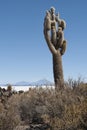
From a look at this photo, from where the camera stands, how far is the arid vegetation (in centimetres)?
938

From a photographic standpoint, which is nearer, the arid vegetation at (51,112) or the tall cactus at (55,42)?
the arid vegetation at (51,112)

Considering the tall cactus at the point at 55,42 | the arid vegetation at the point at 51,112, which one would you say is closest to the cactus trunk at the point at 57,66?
the tall cactus at the point at 55,42

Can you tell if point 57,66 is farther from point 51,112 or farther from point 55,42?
point 51,112

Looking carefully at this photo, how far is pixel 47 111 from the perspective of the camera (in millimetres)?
12133

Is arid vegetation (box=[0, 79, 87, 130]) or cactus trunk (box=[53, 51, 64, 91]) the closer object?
arid vegetation (box=[0, 79, 87, 130])

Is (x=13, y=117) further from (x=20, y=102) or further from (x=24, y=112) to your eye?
(x=20, y=102)

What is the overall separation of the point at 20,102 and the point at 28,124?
8.53 ft

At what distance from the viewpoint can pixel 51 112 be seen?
11.7m

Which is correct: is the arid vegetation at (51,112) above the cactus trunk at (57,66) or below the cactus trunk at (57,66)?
below

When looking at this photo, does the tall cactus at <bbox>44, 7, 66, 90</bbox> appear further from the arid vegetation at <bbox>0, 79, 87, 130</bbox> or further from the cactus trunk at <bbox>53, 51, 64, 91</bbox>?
the arid vegetation at <bbox>0, 79, 87, 130</bbox>

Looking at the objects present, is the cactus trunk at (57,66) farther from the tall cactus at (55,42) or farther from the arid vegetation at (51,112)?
the arid vegetation at (51,112)

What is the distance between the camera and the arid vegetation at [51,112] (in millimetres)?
9375

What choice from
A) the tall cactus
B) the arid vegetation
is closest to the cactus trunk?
the tall cactus

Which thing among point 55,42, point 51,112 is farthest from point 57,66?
point 51,112
